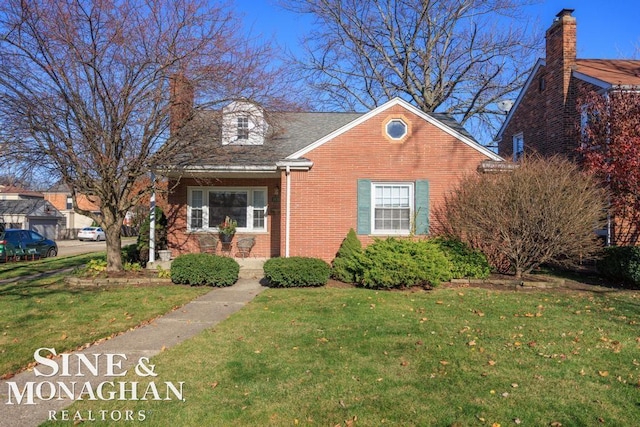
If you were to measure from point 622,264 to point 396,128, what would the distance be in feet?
21.1

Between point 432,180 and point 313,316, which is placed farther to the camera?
point 432,180

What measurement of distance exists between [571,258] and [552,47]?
8.81 meters

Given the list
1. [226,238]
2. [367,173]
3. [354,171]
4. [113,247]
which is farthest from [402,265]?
[113,247]

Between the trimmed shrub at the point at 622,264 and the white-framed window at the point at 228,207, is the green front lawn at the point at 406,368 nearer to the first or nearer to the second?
the trimmed shrub at the point at 622,264

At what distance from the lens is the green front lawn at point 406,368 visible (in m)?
3.78

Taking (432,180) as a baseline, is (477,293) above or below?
below

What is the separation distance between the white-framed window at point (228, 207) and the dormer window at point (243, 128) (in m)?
1.92

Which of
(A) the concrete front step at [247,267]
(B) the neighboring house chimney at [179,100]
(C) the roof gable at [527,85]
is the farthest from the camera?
(C) the roof gable at [527,85]

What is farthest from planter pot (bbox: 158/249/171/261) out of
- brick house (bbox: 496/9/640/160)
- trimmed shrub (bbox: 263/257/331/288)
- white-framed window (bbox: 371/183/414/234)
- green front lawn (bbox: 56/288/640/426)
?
brick house (bbox: 496/9/640/160)

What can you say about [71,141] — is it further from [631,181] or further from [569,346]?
[631,181]

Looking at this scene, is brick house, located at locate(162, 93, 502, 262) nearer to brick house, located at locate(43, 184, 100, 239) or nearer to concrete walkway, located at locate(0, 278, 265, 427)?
concrete walkway, located at locate(0, 278, 265, 427)

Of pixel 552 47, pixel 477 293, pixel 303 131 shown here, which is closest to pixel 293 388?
pixel 477 293

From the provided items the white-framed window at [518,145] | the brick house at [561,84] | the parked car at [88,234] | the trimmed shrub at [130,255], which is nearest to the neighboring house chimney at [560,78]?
the brick house at [561,84]

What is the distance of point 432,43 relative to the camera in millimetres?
26047
